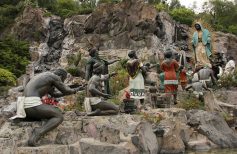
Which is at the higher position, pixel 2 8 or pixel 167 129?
pixel 2 8

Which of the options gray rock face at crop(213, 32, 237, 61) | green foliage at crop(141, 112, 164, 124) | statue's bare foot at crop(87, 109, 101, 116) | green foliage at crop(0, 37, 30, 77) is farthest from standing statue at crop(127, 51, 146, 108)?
gray rock face at crop(213, 32, 237, 61)

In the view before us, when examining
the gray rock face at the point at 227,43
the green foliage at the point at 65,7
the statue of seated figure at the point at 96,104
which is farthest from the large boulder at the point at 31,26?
the statue of seated figure at the point at 96,104

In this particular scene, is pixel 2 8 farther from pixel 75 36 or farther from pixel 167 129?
pixel 167 129

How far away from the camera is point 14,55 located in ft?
94.9

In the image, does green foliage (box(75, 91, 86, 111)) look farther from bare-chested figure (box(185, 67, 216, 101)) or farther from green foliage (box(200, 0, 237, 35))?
green foliage (box(200, 0, 237, 35))

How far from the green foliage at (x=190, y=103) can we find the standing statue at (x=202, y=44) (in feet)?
11.3

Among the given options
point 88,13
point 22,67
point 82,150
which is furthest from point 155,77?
point 88,13

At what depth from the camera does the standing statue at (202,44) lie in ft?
54.6

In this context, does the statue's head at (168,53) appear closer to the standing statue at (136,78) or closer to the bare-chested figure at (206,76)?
the standing statue at (136,78)

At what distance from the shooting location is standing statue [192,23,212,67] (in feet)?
54.6

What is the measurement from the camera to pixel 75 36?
1282 inches

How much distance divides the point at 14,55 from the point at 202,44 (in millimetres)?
15663

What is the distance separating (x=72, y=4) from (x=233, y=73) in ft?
104

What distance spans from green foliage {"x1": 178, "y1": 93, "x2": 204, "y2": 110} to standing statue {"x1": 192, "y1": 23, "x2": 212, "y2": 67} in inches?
136
